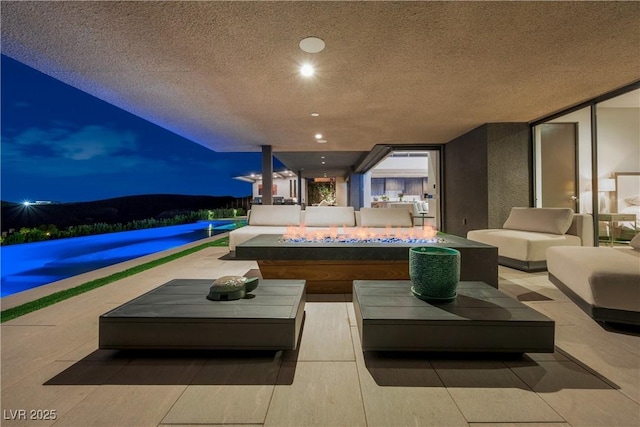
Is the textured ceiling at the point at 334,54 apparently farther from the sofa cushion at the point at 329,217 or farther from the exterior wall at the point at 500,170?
the sofa cushion at the point at 329,217

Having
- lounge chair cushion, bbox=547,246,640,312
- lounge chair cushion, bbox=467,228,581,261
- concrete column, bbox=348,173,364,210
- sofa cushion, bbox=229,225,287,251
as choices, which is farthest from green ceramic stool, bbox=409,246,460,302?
concrete column, bbox=348,173,364,210

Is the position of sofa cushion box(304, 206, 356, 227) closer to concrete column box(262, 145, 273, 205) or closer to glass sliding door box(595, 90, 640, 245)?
concrete column box(262, 145, 273, 205)

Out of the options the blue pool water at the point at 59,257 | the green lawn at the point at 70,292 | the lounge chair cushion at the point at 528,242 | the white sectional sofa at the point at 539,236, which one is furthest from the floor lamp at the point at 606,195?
the blue pool water at the point at 59,257

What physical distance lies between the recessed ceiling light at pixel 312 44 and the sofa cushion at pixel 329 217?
8.23 ft

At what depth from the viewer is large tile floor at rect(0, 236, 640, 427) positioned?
3.45 ft

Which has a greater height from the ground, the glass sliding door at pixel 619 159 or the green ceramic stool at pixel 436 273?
the glass sliding door at pixel 619 159

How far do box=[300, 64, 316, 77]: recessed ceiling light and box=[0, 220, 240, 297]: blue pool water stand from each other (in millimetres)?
4288

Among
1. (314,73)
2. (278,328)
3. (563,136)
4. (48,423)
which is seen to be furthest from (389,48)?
(563,136)

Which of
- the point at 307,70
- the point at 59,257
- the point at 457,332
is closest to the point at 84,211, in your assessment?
the point at 59,257

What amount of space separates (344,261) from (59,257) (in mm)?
7034

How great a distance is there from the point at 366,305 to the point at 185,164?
27.9 metres

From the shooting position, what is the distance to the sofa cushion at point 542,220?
351 cm

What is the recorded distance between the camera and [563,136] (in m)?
5.29

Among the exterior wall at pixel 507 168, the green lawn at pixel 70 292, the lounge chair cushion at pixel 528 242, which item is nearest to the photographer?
the green lawn at pixel 70 292
